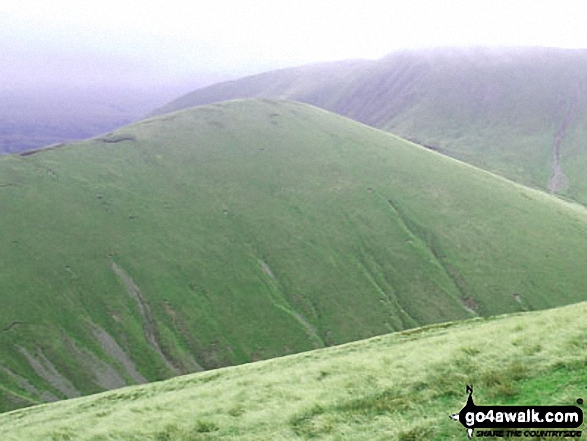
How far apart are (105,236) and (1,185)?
179 ft

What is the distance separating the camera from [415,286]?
17288cm

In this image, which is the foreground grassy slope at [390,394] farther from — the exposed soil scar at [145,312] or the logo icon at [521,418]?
the exposed soil scar at [145,312]

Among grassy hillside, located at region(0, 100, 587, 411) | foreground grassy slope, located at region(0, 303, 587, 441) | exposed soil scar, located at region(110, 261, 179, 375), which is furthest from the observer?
exposed soil scar, located at region(110, 261, 179, 375)

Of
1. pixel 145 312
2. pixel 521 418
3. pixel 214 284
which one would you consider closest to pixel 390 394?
pixel 521 418

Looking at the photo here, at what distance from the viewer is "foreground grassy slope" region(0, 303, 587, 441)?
47.5 feet

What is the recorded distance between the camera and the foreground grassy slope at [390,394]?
1448 cm

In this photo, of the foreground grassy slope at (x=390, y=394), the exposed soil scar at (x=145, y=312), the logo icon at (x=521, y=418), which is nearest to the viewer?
the logo icon at (x=521, y=418)

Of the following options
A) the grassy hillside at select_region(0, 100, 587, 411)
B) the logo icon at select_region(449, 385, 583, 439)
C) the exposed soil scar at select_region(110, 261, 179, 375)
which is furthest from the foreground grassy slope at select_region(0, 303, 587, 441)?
the exposed soil scar at select_region(110, 261, 179, 375)

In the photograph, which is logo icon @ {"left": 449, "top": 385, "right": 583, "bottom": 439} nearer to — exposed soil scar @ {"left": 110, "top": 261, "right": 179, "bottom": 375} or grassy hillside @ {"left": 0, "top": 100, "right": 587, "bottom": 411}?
grassy hillside @ {"left": 0, "top": 100, "right": 587, "bottom": 411}

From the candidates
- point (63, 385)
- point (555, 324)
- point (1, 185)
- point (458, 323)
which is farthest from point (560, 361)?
point (1, 185)

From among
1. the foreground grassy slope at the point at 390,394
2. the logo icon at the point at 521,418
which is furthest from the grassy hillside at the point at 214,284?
the logo icon at the point at 521,418

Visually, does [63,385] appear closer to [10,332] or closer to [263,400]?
[10,332]

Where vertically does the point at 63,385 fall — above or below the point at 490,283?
above

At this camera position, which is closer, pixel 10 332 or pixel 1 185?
pixel 10 332
